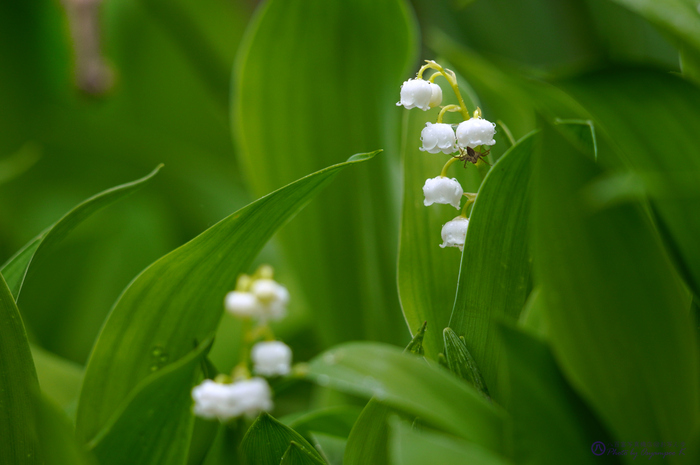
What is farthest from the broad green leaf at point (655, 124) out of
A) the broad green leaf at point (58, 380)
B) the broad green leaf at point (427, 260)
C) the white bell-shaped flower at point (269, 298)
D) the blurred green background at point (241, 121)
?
the broad green leaf at point (58, 380)

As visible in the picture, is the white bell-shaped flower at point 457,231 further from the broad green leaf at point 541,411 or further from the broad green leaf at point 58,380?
the broad green leaf at point 58,380

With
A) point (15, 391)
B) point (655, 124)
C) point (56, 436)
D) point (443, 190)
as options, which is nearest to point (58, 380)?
point (15, 391)

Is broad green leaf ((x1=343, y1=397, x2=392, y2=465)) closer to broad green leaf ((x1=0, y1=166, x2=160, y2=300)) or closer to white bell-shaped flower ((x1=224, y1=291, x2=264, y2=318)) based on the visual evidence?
white bell-shaped flower ((x1=224, y1=291, x2=264, y2=318))

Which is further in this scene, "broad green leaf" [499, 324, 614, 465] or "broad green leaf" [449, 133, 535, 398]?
"broad green leaf" [449, 133, 535, 398]

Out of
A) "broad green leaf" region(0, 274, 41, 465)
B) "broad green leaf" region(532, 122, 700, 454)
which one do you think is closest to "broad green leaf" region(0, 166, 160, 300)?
"broad green leaf" region(0, 274, 41, 465)

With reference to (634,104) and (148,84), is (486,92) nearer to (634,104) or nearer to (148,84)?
(634,104)

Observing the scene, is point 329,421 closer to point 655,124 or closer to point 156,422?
point 156,422
